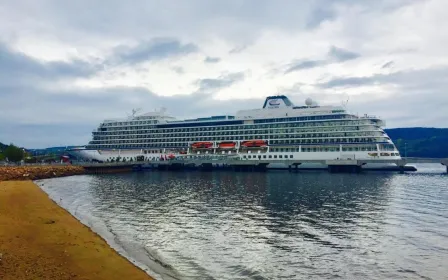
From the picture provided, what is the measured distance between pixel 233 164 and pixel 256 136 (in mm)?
12210

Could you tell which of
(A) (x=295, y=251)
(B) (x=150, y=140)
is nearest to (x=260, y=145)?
(B) (x=150, y=140)

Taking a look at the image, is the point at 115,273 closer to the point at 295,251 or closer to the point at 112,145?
the point at 295,251

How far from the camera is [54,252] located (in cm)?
1892

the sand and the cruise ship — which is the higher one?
Result: the cruise ship

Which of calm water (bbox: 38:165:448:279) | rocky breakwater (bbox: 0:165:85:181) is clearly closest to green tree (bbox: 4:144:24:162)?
rocky breakwater (bbox: 0:165:85:181)

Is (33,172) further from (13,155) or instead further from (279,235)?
(279,235)

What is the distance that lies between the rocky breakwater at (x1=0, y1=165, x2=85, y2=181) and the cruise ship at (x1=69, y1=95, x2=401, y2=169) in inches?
1243

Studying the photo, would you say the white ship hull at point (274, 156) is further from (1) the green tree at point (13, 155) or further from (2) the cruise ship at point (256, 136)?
(1) the green tree at point (13, 155)

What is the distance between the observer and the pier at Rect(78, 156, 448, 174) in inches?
3568

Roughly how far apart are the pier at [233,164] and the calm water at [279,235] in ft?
152

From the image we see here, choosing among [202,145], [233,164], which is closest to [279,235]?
[233,164]

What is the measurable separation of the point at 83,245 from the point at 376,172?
8403 centimetres

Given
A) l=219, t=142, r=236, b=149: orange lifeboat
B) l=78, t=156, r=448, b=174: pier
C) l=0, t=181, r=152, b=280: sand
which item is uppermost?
l=219, t=142, r=236, b=149: orange lifeboat

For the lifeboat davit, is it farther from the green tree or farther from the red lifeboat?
the green tree
